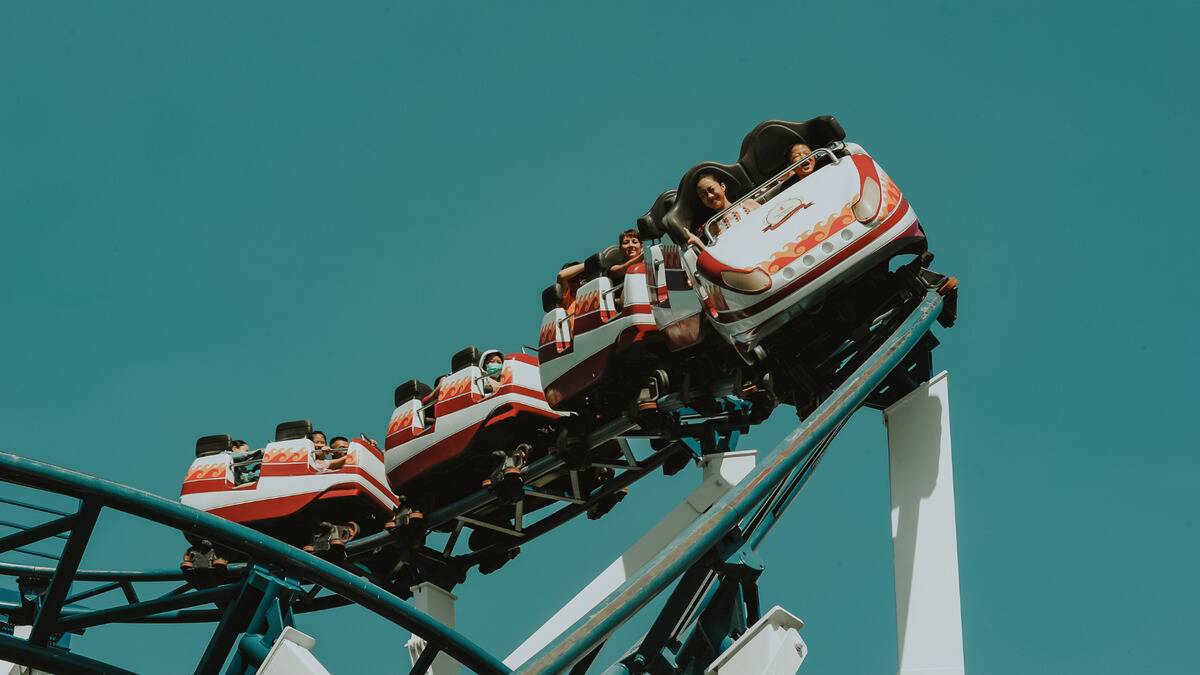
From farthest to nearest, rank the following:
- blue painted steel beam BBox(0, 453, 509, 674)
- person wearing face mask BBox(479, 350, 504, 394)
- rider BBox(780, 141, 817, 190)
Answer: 1. person wearing face mask BBox(479, 350, 504, 394)
2. rider BBox(780, 141, 817, 190)
3. blue painted steel beam BBox(0, 453, 509, 674)

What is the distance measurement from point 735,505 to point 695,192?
9.96ft

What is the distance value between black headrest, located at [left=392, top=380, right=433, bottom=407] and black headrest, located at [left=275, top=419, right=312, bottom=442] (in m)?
1.15

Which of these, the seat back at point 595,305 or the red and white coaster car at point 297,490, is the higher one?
the red and white coaster car at point 297,490

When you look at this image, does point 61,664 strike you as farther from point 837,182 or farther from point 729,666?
point 837,182

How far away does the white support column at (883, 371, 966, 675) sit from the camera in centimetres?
1216

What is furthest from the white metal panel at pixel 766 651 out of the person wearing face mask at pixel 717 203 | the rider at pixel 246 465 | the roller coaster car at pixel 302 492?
the rider at pixel 246 465

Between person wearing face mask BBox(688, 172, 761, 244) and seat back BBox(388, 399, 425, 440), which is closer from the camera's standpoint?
person wearing face mask BBox(688, 172, 761, 244)

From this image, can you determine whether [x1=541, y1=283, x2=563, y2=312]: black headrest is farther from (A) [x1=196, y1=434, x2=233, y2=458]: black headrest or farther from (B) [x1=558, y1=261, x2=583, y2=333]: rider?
(A) [x1=196, y1=434, x2=233, y2=458]: black headrest

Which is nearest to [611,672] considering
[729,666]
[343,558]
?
[729,666]

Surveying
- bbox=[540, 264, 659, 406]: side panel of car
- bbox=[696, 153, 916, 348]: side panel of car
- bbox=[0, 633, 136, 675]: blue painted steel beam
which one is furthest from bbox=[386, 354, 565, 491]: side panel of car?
bbox=[0, 633, 136, 675]: blue painted steel beam

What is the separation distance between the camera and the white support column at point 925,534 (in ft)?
39.9

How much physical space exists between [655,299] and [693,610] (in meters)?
2.59

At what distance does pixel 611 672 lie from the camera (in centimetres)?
1228

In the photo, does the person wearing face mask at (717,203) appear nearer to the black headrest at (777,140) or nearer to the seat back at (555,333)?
the black headrest at (777,140)
